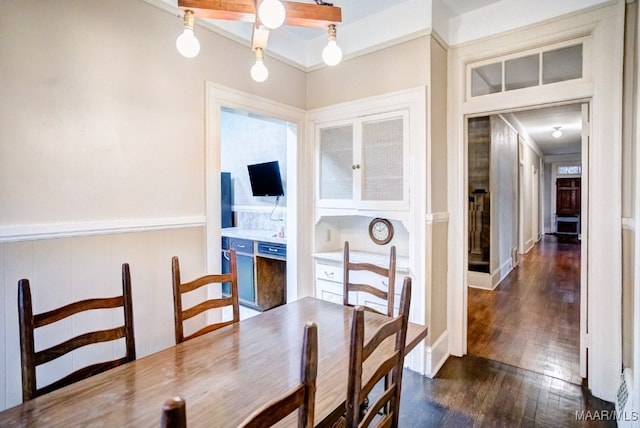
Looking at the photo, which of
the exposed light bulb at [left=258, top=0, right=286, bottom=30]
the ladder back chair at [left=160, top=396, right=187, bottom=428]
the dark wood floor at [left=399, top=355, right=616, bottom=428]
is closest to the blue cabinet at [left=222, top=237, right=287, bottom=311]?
the dark wood floor at [left=399, top=355, right=616, bottom=428]

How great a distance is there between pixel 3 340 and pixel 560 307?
5067mm

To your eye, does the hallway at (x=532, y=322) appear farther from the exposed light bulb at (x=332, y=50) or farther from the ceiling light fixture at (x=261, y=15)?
the ceiling light fixture at (x=261, y=15)

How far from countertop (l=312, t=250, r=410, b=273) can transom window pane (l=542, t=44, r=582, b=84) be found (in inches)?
67.6

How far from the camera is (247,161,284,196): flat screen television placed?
160 inches

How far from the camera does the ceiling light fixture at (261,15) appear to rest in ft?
3.92

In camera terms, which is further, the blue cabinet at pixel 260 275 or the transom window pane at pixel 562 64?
the blue cabinet at pixel 260 275

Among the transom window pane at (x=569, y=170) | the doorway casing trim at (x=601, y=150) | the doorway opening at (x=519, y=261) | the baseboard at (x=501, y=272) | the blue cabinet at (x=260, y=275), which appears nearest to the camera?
the doorway casing trim at (x=601, y=150)

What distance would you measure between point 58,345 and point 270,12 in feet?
4.71

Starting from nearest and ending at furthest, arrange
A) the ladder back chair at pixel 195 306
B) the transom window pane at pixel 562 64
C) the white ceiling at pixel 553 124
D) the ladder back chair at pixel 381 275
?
the ladder back chair at pixel 195 306
the ladder back chair at pixel 381 275
the transom window pane at pixel 562 64
the white ceiling at pixel 553 124

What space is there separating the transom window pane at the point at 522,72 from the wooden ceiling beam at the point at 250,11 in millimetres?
1796

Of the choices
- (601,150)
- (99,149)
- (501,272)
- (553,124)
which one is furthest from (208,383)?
(553,124)

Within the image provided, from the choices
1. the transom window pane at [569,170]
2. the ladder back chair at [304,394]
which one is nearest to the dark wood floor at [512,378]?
the ladder back chair at [304,394]

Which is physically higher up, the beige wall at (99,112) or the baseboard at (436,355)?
the beige wall at (99,112)

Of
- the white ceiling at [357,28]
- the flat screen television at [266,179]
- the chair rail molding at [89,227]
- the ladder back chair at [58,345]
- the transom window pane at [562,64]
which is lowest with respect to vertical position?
the ladder back chair at [58,345]
